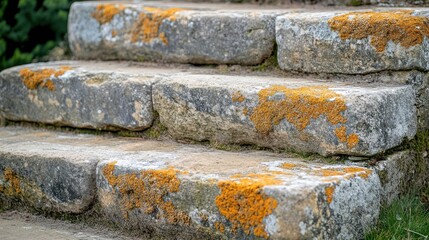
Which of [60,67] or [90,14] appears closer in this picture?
[60,67]

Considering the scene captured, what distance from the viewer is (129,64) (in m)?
3.96

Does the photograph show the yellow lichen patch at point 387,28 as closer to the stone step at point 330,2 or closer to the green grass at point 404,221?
the stone step at point 330,2

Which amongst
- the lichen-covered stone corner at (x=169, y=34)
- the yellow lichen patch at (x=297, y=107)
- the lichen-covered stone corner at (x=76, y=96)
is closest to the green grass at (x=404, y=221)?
the yellow lichen patch at (x=297, y=107)

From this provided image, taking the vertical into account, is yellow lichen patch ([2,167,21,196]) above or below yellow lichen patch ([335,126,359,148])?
below

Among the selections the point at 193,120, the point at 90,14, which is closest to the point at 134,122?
the point at 193,120

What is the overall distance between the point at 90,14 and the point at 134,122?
1068 mm

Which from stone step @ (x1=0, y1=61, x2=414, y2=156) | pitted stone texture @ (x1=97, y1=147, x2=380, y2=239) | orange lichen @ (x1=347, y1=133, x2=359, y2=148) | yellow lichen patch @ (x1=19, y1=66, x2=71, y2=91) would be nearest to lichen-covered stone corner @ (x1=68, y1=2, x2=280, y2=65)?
stone step @ (x1=0, y1=61, x2=414, y2=156)

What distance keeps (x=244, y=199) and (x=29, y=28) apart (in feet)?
9.30

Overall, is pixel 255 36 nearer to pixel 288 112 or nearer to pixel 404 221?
pixel 288 112

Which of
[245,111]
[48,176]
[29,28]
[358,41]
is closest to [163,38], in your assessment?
[245,111]

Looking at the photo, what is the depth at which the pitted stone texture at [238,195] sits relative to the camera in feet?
8.08

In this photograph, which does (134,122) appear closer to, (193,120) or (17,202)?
(193,120)

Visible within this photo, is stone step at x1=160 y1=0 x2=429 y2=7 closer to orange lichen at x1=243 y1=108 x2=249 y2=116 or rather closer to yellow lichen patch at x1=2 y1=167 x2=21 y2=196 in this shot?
orange lichen at x1=243 y1=108 x2=249 y2=116

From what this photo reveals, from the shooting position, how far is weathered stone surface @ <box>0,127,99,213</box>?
3.07 meters
